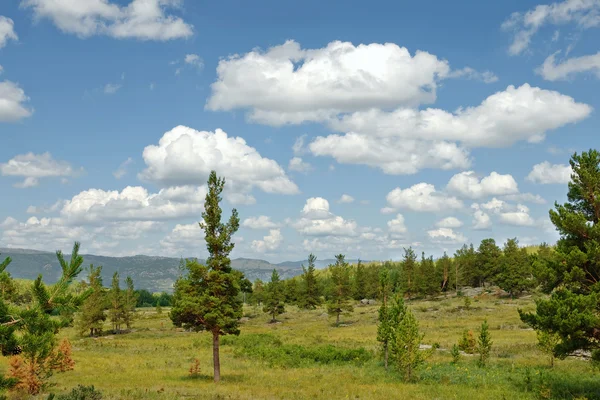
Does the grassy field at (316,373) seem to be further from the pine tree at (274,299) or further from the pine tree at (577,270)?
the pine tree at (274,299)

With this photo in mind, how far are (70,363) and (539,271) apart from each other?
33.1 m

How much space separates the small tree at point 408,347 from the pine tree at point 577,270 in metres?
7.45

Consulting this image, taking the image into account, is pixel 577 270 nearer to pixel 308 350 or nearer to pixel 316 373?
pixel 316 373

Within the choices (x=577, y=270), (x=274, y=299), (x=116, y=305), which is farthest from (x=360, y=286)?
(x=577, y=270)

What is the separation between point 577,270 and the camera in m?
20.6

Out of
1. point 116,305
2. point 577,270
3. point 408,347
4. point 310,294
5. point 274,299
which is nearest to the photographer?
point 577,270

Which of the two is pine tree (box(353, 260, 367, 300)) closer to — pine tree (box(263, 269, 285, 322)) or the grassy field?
pine tree (box(263, 269, 285, 322))

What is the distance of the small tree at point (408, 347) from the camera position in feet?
92.6

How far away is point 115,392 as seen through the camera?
2380 centimetres

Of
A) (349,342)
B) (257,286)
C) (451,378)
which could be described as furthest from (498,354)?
(257,286)

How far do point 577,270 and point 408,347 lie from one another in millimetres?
11556

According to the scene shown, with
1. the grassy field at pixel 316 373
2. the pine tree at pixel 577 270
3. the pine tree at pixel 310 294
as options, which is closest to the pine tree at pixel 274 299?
the pine tree at pixel 310 294

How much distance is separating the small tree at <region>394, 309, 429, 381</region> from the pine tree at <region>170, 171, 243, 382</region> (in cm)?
1050

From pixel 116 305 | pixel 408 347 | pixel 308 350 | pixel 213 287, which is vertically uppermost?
pixel 213 287
